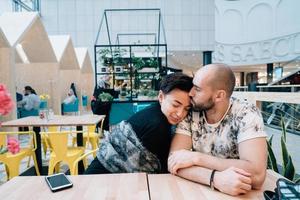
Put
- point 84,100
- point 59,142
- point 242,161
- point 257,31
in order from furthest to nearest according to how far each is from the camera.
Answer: point 257,31, point 84,100, point 59,142, point 242,161

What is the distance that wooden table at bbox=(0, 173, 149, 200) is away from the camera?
117 cm

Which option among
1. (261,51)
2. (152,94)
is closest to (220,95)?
(152,94)

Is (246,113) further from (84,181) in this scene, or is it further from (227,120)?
(84,181)

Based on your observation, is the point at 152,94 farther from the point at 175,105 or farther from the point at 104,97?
the point at 175,105

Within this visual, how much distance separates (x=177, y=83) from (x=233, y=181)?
1.81 feet

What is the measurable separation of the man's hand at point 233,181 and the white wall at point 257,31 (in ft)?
52.5

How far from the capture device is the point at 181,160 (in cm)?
134

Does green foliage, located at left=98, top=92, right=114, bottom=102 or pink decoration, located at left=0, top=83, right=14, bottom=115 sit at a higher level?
pink decoration, located at left=0, top=83, right=14, bottom=115

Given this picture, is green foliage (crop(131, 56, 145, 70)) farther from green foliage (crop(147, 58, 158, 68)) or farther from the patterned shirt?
the patterned shirt

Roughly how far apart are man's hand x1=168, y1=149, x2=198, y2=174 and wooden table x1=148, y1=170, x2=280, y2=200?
0.05 m

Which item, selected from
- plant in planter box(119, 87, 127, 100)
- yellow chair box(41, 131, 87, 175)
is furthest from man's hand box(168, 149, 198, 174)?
plant in planter box(119, 87, 127, 100)

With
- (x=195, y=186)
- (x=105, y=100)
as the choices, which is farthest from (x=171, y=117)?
(x=105, y=100)

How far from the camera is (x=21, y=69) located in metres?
10.7

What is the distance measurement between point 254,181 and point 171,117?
0.50m
